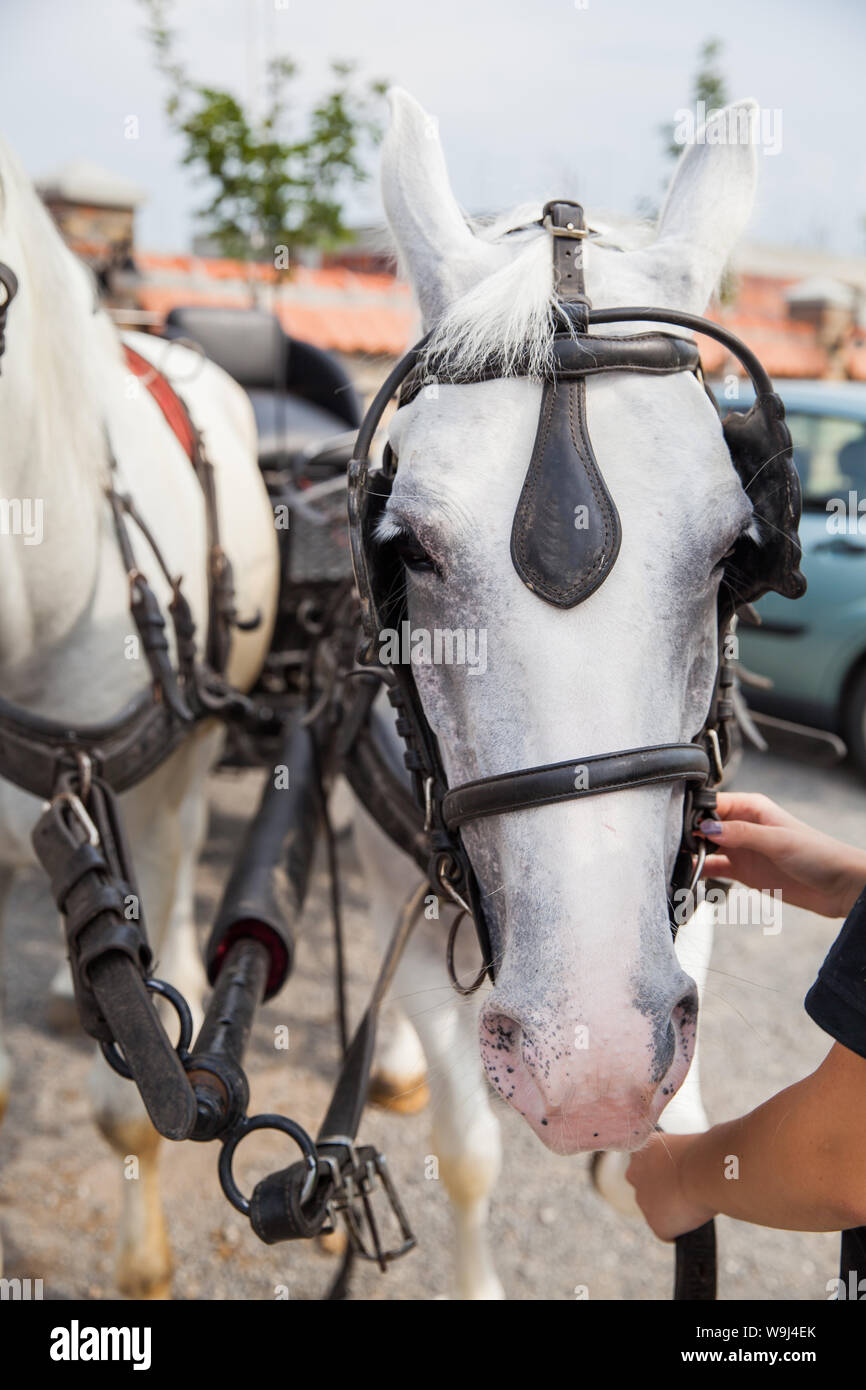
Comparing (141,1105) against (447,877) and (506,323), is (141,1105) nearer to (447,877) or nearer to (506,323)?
(447,877)

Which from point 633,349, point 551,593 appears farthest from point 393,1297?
point 633,349

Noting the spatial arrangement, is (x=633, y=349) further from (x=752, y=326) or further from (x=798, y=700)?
(x=752, y=326)

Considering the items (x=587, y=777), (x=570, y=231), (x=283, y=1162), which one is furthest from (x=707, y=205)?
(x=283, y=1162)

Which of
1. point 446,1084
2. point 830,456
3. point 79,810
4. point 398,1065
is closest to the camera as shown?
point 79,810

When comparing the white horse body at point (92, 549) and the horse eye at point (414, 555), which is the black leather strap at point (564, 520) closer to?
the horse eye at point (414, 555)

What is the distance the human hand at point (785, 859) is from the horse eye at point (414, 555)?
57 cm

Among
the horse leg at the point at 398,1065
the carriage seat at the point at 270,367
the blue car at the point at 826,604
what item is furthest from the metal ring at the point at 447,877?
the blue car at the point at 826,604

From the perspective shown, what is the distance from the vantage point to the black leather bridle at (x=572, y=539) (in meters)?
1.08

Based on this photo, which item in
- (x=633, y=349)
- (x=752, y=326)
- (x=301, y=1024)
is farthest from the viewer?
(x=752, y=326)

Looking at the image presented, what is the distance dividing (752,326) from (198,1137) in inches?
539

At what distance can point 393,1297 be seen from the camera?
2346mm

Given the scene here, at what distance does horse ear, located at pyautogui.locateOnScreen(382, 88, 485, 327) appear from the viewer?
1.39 m

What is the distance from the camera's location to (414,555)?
1229 mm

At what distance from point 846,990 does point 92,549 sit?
1450mm
